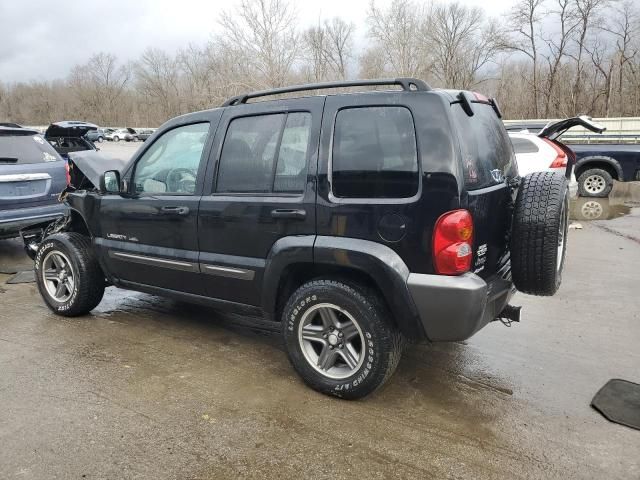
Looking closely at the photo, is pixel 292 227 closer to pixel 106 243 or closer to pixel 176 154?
pixel 176 154

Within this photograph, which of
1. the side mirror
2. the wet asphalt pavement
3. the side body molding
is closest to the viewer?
the wet asphalt pavement

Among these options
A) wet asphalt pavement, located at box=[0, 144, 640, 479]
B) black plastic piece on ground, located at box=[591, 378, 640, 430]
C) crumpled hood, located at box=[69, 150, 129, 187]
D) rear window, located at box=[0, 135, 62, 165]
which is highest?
rear window, located at box=[0, 135, 62, 165]

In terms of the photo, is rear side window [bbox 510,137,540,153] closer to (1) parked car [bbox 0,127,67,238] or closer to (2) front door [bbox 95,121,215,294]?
(2) front door [bbox 95,121,215,294]

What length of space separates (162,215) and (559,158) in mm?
6214

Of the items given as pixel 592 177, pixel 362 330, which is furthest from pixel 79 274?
pixel 592 177

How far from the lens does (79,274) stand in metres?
4.55

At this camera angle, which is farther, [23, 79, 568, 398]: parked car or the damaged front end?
the damaged front end

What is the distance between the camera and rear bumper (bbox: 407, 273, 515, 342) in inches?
109

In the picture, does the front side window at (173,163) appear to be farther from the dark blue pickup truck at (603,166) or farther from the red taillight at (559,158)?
the dark blue pickup truck at (603,166)

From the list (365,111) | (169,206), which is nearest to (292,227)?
(365,111)

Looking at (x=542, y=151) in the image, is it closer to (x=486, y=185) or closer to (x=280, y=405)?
(x=486, y=185)

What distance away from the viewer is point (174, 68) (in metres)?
61.6

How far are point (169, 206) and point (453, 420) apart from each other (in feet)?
8.11

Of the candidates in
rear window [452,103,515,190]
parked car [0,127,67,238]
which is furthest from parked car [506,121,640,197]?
parked car [0,127,67,238]
